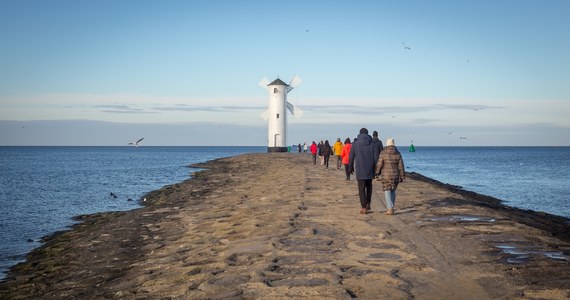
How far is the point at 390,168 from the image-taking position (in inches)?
512

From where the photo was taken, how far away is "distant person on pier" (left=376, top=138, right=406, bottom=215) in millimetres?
12922

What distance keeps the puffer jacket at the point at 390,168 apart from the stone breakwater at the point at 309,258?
0.83m

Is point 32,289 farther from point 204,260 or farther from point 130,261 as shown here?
point 204,260

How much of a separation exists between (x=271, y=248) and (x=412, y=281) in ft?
9.84

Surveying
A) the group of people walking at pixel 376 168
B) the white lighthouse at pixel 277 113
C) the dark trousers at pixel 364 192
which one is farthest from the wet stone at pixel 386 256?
the white lighthouse at pixel 277 113

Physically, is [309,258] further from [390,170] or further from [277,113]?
[277,113]

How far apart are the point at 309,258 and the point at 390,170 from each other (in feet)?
17.2

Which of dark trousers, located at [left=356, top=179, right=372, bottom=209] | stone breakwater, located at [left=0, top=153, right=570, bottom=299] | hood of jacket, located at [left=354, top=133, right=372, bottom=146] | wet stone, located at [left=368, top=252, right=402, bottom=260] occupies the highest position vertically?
hood of jacket, located at [left=354, top=133, right=372, bottom=146]

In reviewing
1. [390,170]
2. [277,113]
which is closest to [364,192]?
[390,170]

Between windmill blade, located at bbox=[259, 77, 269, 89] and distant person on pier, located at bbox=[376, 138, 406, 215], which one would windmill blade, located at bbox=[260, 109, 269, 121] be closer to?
windmill blade, located at bbox=[259, 77, 269, 89]

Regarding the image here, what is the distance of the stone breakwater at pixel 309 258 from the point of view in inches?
271

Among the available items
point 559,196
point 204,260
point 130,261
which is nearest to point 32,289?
point 130,261

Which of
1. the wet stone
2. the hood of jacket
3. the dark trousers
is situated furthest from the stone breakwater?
the hood of jacket

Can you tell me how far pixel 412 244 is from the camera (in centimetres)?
945
